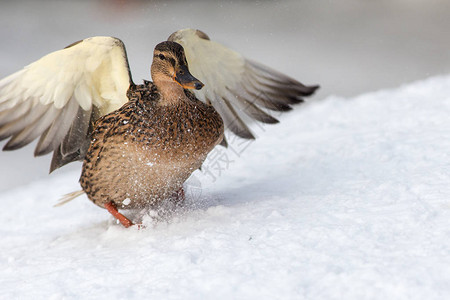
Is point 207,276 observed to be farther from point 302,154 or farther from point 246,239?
point 302,154

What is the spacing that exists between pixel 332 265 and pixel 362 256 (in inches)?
5.0

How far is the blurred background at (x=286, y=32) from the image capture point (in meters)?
7.82

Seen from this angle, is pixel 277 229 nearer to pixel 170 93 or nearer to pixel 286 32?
pixel 170 93

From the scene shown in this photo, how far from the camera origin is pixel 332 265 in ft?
7.65

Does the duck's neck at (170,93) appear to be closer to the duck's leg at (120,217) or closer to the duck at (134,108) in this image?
the duck at (134,108)

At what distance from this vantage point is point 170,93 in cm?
295

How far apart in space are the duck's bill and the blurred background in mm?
3825

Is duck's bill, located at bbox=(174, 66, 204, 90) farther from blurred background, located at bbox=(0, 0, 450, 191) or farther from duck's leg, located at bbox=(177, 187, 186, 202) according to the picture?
blurred background, located at bbox=(0, 0, 450, 191)

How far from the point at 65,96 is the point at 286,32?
21.2ft

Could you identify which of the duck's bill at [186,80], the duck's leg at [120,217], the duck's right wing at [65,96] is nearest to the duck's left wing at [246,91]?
the duck's right wing at [65,96]

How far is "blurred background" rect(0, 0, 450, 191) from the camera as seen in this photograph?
7820mm

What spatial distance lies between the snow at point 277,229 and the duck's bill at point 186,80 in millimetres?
649

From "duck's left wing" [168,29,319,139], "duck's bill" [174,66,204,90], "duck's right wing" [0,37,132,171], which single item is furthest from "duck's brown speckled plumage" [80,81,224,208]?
"duck's left wing" [168,29,319,139]

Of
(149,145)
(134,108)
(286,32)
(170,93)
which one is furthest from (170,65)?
(286,32)
